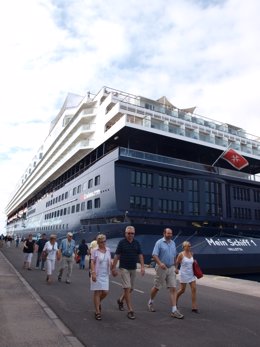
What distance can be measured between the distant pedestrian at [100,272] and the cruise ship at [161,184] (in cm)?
1382

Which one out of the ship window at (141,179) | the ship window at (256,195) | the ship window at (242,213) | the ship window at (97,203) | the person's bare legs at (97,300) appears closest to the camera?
the person's bare legs at (97,300)

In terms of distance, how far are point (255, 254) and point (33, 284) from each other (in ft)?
53.4

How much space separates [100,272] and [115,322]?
98 centimetres

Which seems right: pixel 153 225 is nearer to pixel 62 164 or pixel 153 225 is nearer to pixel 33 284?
pixel 33 284

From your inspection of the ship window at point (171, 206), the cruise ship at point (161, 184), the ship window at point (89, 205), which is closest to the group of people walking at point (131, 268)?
the cruise ship at point (161, 184)

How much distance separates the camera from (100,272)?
6.91 m

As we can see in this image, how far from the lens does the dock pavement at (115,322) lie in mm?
5172

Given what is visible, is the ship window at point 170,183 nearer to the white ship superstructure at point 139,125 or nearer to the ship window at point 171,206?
the ship window at point 171,206

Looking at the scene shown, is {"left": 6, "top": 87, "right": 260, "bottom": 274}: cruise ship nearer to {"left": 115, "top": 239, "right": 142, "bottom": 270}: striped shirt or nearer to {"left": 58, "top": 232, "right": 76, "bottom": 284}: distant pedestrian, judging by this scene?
{"left": 58, "top": 232, "right": 76, "bottom": 284}: distant pedestrian

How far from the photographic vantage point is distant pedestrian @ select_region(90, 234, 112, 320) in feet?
22.2

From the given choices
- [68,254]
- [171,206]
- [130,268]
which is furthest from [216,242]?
[130,268]

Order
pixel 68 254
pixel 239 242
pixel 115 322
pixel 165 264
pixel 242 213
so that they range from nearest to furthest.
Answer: pixel 115 322 → pixel 165 264 → pixel 68 254 → pixel 239 242 → pixel 242 213

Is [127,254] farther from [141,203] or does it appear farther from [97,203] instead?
[97,203]

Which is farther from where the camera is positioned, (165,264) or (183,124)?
(183,124)
